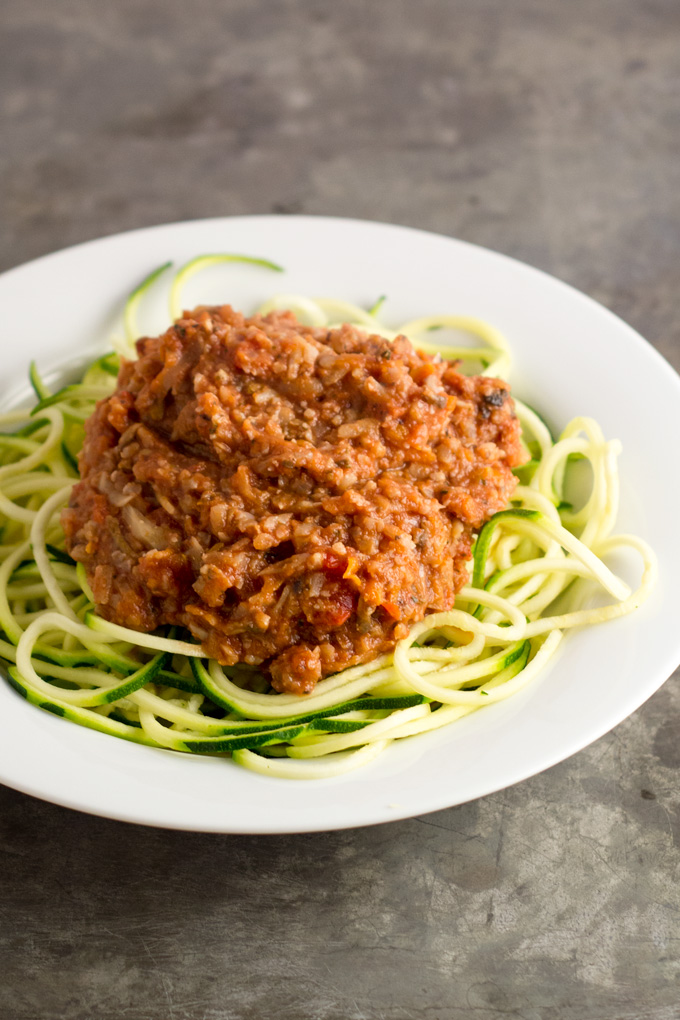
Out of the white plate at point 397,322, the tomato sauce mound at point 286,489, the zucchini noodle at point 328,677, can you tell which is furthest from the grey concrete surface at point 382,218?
the tomato sauce mound at point 286,489

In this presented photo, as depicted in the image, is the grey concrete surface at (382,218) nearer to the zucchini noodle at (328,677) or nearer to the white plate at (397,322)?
A: the white plate at (397,322)

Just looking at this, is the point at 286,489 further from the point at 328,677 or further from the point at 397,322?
the point at 397,322

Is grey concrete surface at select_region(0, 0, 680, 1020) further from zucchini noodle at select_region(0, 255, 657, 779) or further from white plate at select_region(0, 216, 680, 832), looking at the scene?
zucchini noodle at select_region(0, 255, 657, 779)

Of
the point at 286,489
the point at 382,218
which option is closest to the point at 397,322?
the point at 286,489

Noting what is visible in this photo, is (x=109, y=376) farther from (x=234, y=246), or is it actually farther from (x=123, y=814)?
(x=123, y=814)

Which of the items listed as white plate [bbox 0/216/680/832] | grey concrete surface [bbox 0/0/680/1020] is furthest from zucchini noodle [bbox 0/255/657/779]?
grey concrete surface [bbox 0/0/680/1020]

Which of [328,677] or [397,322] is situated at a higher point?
[397,322]
